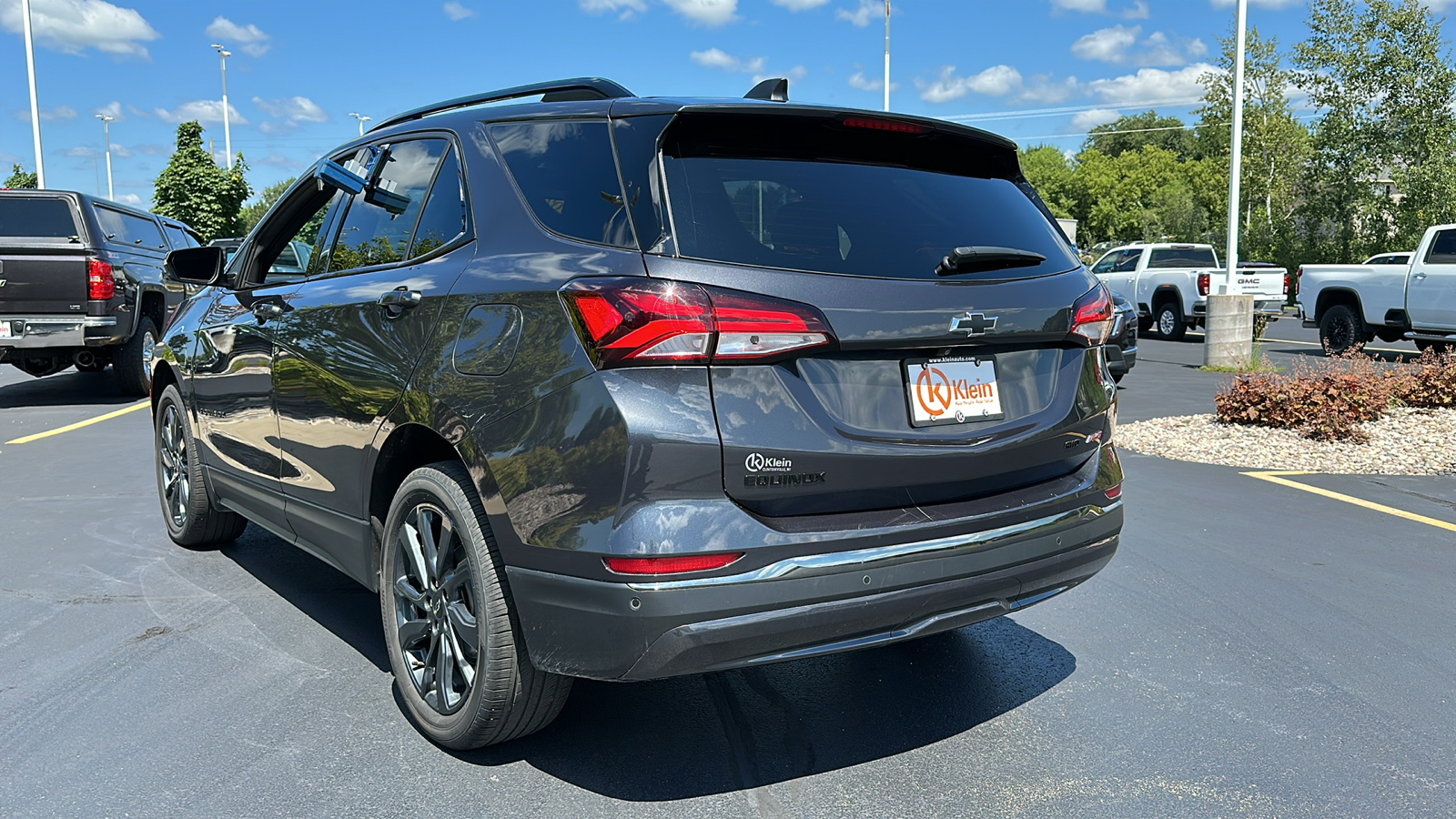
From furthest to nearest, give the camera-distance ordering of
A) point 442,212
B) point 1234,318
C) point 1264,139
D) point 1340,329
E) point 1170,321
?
point 1264,139
point 1170,321
point 1340,329
point 1234,318
point 442,212

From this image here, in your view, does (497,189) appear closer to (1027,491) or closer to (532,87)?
(532,87)

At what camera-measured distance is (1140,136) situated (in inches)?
4493

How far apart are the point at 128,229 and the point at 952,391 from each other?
12.1m

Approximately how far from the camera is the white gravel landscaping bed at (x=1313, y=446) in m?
7.95

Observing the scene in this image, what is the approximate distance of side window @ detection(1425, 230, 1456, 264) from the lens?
16.0 metres

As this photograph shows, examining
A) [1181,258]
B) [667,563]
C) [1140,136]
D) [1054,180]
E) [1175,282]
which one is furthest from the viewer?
[1140,136]

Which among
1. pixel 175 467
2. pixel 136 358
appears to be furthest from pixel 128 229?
pixel 175 467

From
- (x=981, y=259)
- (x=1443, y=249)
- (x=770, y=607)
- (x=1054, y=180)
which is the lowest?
(x=770, y=607)

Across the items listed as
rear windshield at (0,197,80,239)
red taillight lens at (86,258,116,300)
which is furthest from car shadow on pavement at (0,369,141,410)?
rear windshield at (0,197,80,239)

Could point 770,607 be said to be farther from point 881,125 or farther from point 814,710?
point 881,125

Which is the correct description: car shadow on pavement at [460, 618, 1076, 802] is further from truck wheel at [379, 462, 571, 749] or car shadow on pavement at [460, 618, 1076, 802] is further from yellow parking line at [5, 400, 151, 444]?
yellow parking line at [5, 400, 151, 444]

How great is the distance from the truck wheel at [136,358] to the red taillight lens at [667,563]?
10.9m

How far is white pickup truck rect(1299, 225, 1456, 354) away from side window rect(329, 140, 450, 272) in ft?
51.3

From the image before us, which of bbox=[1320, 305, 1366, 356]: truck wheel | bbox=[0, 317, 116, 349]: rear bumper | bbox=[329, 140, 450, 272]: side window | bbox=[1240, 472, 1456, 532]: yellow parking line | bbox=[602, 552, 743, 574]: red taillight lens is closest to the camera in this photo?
bbox=[602, 552, 743, 574]: red taillight lens
